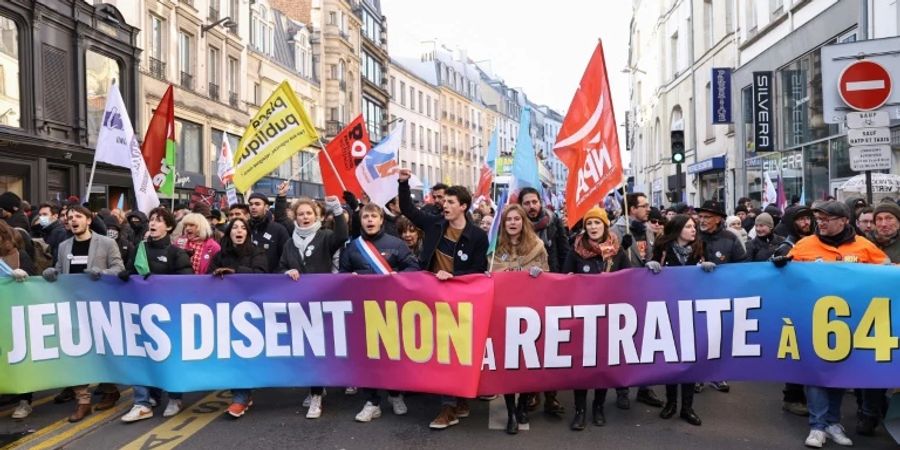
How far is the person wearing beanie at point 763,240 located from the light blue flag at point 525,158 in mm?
2459

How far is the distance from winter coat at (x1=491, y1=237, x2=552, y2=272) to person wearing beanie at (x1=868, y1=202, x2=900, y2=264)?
8.95 feet

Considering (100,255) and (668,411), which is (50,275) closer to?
(100,255)

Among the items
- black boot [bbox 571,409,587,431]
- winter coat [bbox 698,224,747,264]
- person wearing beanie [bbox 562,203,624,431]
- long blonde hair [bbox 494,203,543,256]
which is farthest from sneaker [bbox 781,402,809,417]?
long blonde hair [bbox 494,203,543,256]

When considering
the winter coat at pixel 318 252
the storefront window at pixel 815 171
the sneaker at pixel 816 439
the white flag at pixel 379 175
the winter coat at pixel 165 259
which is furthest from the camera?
the storefront window at pixel 815 171

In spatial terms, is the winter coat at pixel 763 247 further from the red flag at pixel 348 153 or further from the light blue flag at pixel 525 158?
the red flag at pixel 348 153

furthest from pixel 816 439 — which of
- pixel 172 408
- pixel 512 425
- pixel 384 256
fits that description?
pixel 172 408

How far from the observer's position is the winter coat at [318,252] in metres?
6.64

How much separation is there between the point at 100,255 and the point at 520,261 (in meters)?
3.68

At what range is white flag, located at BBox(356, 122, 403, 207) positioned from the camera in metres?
9.41

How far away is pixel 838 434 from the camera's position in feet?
17.4

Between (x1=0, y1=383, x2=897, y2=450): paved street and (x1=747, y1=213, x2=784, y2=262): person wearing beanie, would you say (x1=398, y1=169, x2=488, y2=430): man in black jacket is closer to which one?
(x1=0, y1=383, x2=897, y2=450): paved street

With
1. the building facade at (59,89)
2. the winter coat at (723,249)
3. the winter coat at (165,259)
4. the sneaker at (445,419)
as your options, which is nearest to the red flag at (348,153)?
the winter coat at (165,259)

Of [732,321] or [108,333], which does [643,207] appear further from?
[108,333]

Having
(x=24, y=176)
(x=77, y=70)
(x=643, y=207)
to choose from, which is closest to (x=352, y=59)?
(x=77, y=70)
